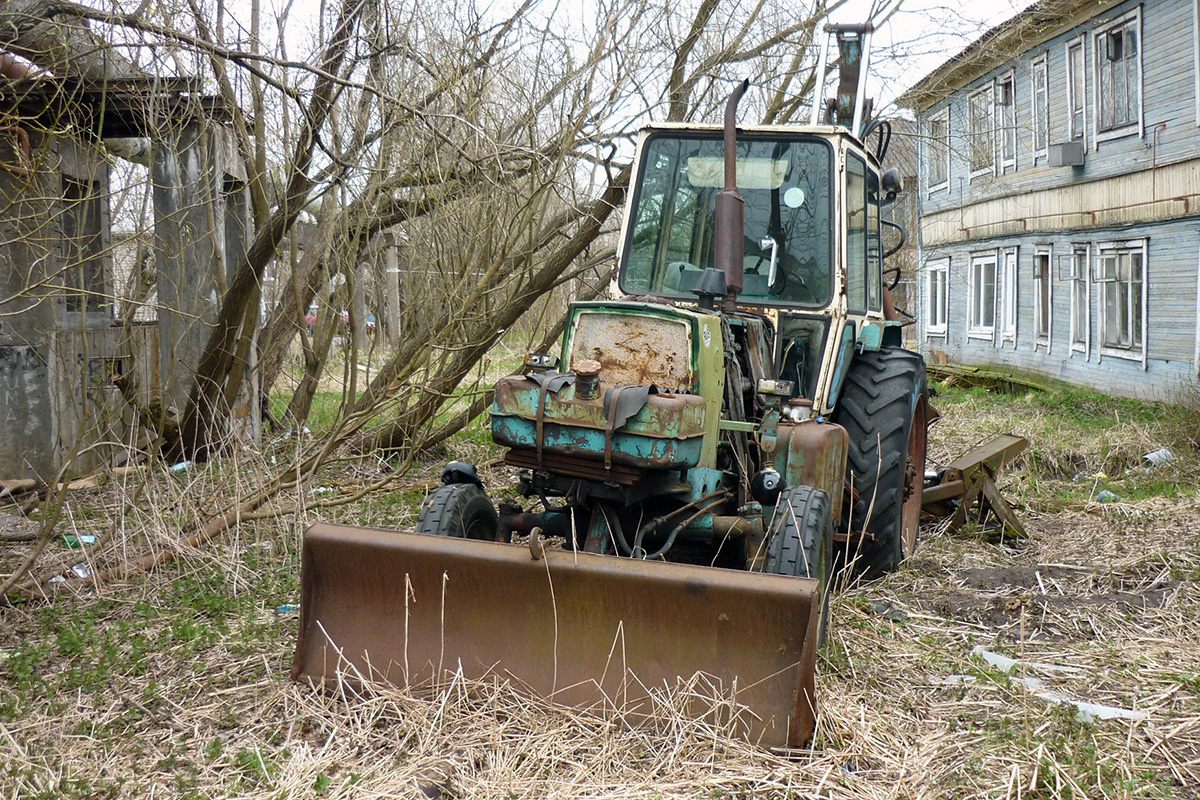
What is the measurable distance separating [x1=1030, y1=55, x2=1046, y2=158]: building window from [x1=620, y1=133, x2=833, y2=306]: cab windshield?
13162 mm

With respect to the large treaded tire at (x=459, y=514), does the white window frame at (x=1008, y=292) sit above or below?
above

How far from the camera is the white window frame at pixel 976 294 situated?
20438mm

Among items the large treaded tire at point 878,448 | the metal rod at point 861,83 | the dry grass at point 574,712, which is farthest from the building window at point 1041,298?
the large treaded tire at point 878,448

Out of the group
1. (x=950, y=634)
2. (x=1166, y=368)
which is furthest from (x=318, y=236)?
(x=1166, y=368)

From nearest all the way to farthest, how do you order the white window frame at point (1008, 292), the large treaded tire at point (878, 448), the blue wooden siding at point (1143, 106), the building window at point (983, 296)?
the large treaded tire at point (878, 448) → the blue wooden siding at point (1143, 106) → the white window frame at point (1008, 292) → the building window at point (983, 296)

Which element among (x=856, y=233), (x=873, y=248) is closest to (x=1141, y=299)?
(x=873, y=248)

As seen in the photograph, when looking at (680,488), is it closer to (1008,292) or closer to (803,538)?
(803,538)

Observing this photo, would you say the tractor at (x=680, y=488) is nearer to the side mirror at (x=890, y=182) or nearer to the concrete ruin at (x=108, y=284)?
the side mirror at (x=890, y=182)

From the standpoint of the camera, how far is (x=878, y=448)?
5883 millimetres

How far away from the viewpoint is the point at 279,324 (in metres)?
9.34

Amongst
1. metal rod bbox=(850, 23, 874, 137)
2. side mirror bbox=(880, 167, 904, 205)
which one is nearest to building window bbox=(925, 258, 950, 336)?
metal rod bbox=(850, 23, 874, 137)

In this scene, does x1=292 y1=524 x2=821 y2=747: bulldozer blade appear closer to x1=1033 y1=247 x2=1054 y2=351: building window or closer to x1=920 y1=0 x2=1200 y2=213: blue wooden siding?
x1=920 y1=0 x2=1200 y2=213: blue wooden siding

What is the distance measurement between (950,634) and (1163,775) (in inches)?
58.5

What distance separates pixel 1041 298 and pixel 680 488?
51.1 feet
